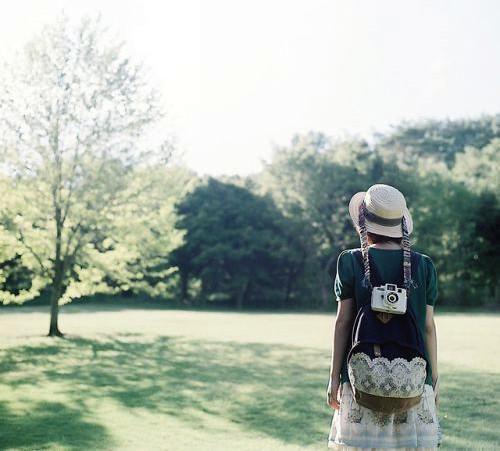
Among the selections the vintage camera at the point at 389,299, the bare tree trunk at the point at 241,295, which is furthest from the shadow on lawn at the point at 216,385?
the bare tree trunk at the point at 241,295

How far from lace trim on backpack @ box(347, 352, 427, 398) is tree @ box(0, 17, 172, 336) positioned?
15.6 metres

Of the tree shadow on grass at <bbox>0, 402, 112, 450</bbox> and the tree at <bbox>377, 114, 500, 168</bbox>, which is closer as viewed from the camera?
the tree shadow on grass at <bbox>0, 402, 112, 450</bbox>

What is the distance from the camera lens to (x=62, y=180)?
18156 mm

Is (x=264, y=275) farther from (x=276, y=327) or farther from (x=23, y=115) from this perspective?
(x=23, y=115)

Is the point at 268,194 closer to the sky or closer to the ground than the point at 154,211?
→ closer to the sky

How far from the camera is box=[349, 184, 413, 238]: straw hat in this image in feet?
11.5

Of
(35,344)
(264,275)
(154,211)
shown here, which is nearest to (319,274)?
(264,275)

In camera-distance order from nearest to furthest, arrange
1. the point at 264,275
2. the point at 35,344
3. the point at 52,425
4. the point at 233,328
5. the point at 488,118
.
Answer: the point at 52,425 < the point at 35,344 < the point at 233,328 < the point at 264,275 < the point at 488,118

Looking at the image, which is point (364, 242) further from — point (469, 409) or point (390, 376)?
point (469, 409)

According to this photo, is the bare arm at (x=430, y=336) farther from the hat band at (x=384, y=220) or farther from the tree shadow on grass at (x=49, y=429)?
the tree shadow on grass at (x=49, y=429)

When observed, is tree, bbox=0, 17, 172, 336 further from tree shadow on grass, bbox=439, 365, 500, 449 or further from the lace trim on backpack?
the lace trim on backpack

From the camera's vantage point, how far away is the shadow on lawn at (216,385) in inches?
290

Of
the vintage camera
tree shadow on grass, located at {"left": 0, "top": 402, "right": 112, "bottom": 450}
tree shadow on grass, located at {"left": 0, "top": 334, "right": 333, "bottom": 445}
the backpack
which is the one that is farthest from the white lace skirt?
tree shadow on grass, located at {"left": 0, "top": 402, "right": 112, "bottom": 450}

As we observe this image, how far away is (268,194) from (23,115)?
2790 centimetres
